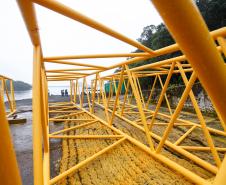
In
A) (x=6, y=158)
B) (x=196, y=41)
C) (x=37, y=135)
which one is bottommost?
(x=37, y=135)

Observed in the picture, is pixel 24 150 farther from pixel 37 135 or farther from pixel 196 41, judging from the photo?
pixel 196 41

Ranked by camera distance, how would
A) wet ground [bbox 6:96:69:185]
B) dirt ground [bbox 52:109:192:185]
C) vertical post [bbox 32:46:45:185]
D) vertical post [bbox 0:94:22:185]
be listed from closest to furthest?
vertical post [bbox 0:94:22:185], vertical post [bbox 32:46:45:185], dirt ground [bbox 52:109:192:185], wet ground [bbox 6:96:69:185]

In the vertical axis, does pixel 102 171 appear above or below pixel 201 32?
below

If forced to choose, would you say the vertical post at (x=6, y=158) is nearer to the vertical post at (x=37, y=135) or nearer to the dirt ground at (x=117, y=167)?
the vertical post at (x=37, y=135)

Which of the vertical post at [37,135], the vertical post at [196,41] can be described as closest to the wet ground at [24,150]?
the vertical post at [37,135]

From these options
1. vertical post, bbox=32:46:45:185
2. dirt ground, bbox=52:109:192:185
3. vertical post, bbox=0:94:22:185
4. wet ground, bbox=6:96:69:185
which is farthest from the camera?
wet ground, bbox=6:96:69:185

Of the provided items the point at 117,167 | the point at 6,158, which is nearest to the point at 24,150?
the point at 117,167

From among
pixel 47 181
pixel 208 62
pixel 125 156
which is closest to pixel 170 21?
pixel 208 62

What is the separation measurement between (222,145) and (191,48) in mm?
3704

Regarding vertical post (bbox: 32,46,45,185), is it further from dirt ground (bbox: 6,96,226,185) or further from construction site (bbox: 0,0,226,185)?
dirt ground (bbox: 6,96,226,185)

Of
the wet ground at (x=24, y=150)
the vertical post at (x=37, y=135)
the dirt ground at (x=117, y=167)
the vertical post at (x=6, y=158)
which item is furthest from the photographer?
the wet ground at (x=24, y=150)

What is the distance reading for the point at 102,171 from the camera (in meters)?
2.47

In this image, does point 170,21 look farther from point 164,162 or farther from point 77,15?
point 164,162

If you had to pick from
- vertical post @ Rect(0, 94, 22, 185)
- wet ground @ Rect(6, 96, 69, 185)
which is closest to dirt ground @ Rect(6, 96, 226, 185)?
wet ground @ Rect(6, 96, 69, 185)
